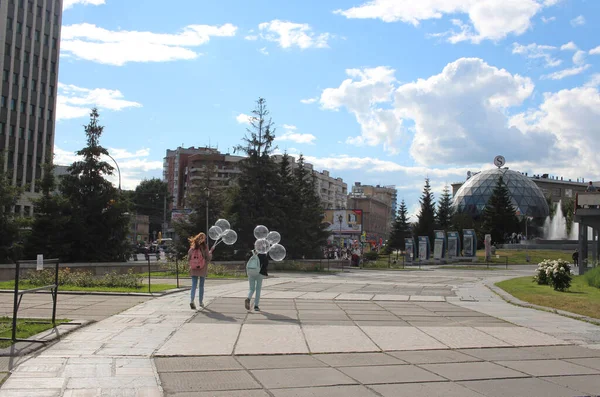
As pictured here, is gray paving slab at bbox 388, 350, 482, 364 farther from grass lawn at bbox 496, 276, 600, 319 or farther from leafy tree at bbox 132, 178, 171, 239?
leafy tree at bbox 132, 178, 171, 239

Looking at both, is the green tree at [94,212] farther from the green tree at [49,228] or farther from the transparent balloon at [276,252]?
the transparent balloon at [276,252]

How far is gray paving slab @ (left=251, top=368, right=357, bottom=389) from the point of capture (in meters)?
6.70

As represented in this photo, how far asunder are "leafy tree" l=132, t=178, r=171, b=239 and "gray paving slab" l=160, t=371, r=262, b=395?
127 meters

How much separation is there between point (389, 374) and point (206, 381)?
227 cm

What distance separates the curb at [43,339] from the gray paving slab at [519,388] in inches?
223

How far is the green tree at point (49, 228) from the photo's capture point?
1276 inches

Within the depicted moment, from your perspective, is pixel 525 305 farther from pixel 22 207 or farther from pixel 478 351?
pixel 22 207

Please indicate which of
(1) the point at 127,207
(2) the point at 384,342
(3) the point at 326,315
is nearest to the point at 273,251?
(3) the point at 326,315

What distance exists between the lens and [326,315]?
13.2 metres

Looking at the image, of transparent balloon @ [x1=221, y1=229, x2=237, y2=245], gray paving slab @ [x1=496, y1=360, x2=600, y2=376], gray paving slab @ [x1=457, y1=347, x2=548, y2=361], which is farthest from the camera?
transparent balloon @ [x1=221, y1=229, x2=237, y2=245]

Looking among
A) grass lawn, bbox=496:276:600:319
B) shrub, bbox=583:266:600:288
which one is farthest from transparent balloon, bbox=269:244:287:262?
shrub, bbox=583:266:600:288

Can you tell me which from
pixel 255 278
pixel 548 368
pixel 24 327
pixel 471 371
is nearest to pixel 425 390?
pixel 471 371

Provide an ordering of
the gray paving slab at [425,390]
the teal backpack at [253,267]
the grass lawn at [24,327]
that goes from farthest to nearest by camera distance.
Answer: the teal backpack at [253,267], the grass lawn at [24,327], the gray paving slab at [425,390]

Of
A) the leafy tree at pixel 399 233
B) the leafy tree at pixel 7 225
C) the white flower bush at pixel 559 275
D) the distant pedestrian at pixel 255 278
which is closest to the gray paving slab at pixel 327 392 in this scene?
the distant pedestrian at pixel 255 278
